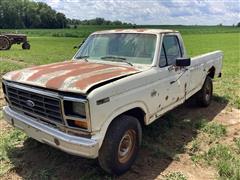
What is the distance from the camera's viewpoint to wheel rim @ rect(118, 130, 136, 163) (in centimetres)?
400

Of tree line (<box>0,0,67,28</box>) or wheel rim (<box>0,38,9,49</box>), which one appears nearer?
wheel rim (<box>0,38,9,49</box>)

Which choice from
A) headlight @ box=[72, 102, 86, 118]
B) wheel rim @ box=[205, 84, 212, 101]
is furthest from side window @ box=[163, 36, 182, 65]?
headlight @ box=[72, 102, 86, 118]

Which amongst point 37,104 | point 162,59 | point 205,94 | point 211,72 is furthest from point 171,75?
point 211,72

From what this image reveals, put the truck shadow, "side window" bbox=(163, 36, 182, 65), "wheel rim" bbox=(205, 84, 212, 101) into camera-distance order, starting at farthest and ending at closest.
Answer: "wheel rim" bbox=(205, 84, 212, 101), "side window" bbox=(163, 36, 182, 65), the truck shadow

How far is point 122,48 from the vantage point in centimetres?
515

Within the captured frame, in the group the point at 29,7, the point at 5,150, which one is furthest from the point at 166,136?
the point at 29,7

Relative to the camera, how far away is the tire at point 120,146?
3703 millimetres

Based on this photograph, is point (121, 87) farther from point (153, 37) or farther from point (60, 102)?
point (153, 37)

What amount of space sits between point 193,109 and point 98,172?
367 centimetres

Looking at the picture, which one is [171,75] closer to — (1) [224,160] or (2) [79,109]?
(1) [224,160]

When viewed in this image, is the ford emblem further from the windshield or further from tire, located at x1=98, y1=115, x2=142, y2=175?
the windshield

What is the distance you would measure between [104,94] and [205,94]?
419 centimetres

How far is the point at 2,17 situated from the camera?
9644cm

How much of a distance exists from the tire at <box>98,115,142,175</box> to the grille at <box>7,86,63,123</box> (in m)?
0.63
